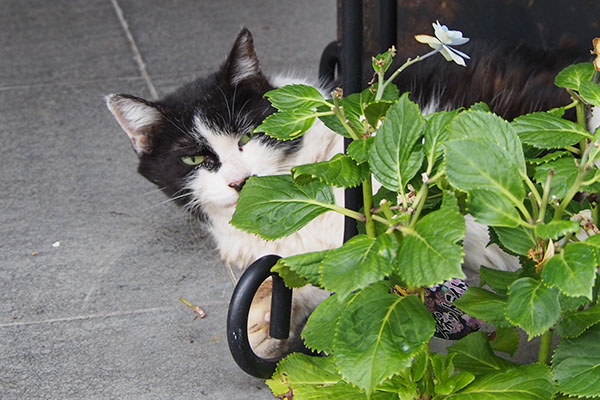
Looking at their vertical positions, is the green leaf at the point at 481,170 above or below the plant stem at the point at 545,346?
above

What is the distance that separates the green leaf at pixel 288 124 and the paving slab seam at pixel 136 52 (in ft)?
8.01

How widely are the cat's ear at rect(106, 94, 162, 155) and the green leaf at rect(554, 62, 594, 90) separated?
1.31m

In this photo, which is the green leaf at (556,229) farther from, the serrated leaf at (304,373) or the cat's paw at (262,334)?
the cat's paw at (262,334)

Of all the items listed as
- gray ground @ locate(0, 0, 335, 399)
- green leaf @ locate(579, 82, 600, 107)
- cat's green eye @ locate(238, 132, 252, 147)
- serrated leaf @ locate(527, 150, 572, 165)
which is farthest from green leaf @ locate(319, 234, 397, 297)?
cat's green eye @ locate(238, 132, 252, 147)

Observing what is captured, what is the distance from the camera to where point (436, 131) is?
1521 mm

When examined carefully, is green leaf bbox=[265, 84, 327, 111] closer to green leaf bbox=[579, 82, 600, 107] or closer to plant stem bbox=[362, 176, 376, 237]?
plant stem bbox=[362, 176, 376, 237]

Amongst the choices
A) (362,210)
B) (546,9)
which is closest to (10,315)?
(362,210)

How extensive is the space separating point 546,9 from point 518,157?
1602mm

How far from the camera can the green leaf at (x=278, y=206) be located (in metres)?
1.55

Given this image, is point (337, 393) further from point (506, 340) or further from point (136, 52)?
point (136, 52)

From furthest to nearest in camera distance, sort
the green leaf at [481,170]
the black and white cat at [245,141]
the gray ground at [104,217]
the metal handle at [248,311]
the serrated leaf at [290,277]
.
A: 1. the black and white cat at [245,141]
2. the gray ground at [104,217]
3. the metal handle at [248,311]
4. the serrated leaf at [290,277]
5. the green leaf at [481,170]

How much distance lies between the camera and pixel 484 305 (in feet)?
5.25

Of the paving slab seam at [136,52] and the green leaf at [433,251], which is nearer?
the green leaf at [433,251]

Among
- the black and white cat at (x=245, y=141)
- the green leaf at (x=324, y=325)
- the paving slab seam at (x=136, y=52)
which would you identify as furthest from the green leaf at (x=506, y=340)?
the paving slab seam at (x=136, y=52)
